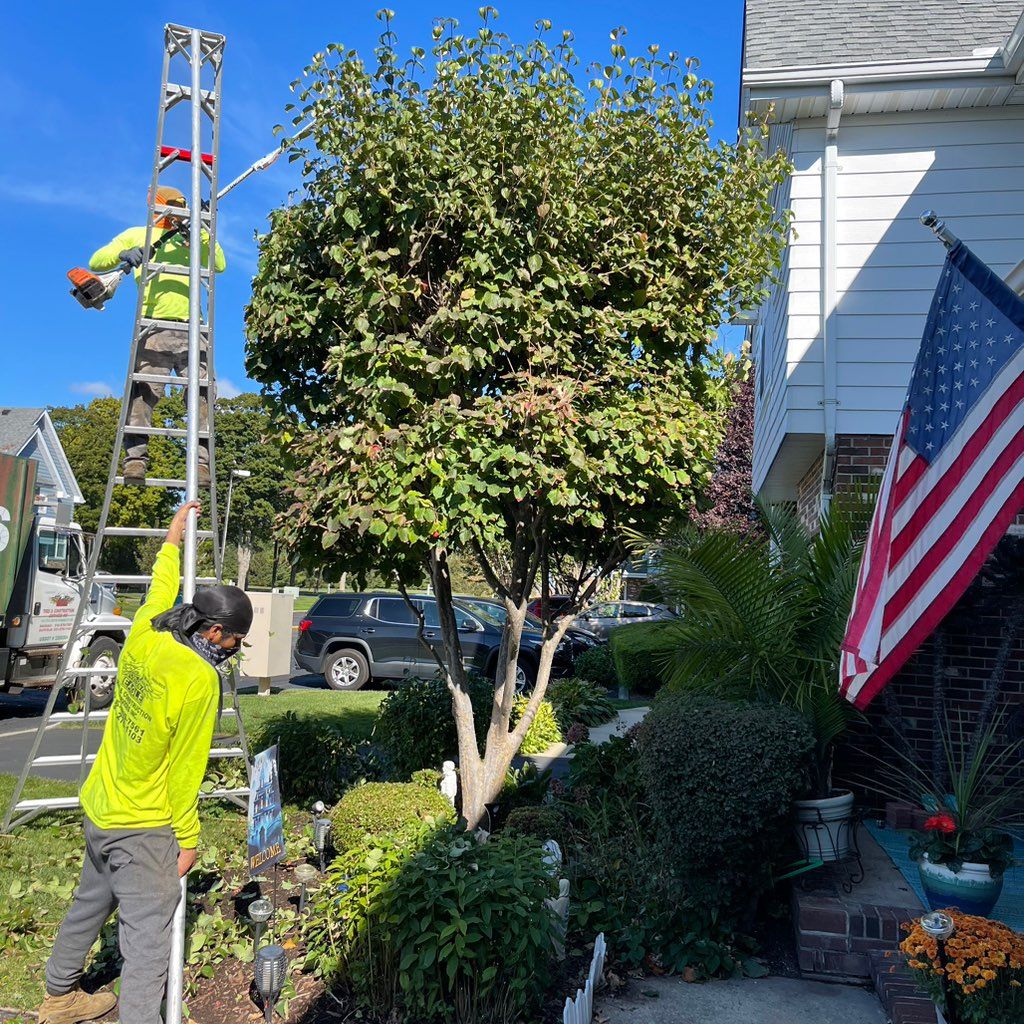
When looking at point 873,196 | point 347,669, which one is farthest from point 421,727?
point 347,669

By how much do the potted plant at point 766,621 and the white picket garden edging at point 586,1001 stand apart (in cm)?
168

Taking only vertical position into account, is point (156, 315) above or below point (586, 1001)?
above

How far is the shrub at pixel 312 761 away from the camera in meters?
6.62

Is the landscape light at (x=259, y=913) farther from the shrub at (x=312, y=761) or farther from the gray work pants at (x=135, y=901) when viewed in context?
the shrub at (x=312, y=761)

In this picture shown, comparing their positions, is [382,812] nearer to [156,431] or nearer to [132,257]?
[156,431]

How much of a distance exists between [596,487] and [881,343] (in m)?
3.06

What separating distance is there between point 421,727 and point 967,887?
4.30 metres

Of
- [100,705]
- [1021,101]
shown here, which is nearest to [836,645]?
[1021,101]

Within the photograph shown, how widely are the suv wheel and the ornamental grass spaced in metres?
12.4

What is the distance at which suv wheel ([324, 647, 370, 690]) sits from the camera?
14.9 metres

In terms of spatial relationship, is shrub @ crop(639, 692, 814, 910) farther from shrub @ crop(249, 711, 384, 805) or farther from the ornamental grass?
shrub @ crop(249, 711, 384, 805)

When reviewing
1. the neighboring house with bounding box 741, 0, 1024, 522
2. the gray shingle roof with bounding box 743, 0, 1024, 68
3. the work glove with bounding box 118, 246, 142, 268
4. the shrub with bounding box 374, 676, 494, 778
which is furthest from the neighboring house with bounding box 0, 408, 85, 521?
the neighboring house with bounding box 741, 0, 1024, 522

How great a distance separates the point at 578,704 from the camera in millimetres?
11891

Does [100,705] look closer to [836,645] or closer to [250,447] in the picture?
[836,645]
